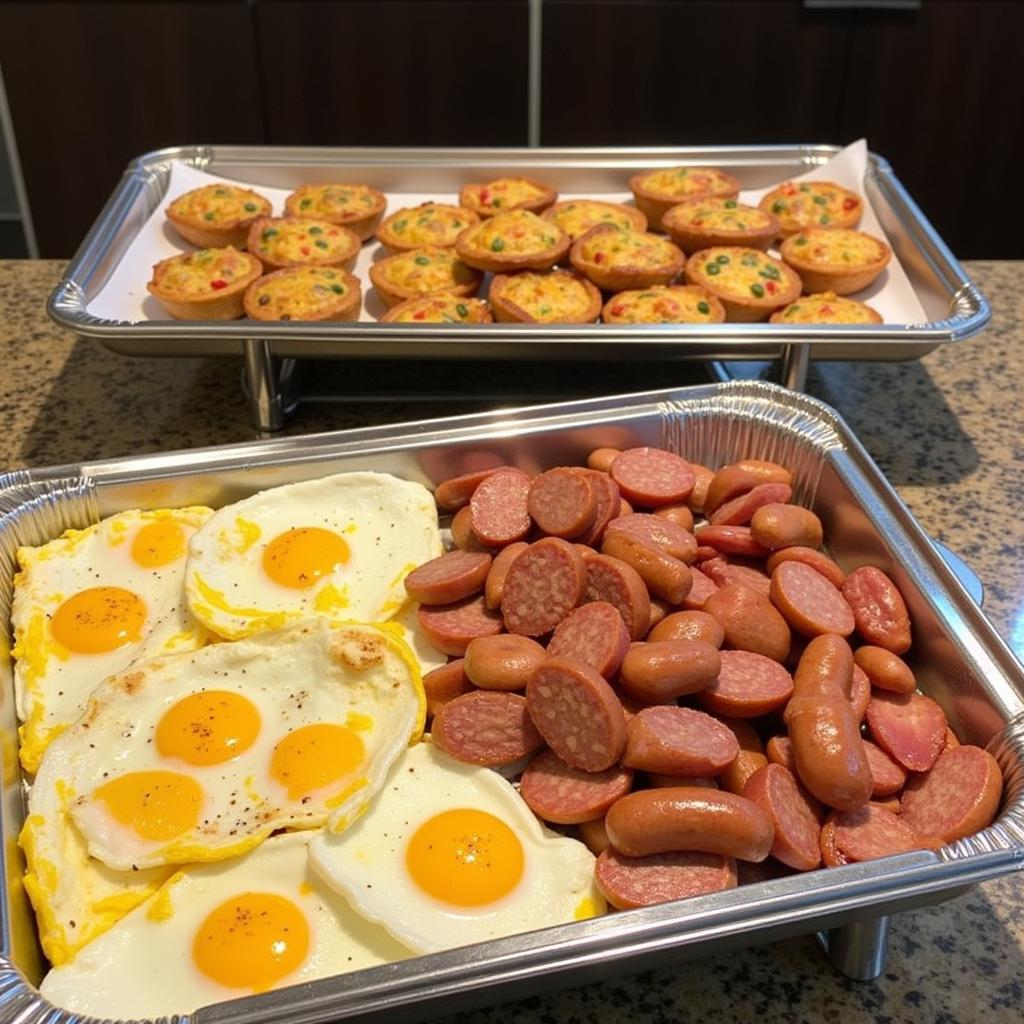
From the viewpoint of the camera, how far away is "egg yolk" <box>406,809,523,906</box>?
1.36 m

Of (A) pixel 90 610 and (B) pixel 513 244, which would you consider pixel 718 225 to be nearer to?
(B) pixel 513 244

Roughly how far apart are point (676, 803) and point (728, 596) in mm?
449

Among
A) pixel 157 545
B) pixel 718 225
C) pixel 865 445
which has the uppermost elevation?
pixel 718 225

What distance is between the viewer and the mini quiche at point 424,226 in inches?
113

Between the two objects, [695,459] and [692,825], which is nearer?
[692,825]

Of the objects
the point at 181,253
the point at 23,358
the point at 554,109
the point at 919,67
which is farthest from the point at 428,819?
the point at 919,67

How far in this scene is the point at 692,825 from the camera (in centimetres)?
130

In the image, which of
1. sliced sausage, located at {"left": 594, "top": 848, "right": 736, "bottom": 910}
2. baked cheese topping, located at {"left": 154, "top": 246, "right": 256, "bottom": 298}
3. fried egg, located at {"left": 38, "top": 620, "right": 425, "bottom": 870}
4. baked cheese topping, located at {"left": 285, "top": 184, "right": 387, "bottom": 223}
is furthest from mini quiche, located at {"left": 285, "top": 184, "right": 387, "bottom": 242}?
sliced sausage, located at {"left": 594, "top": 848, "right": 736, "bottom": 910}

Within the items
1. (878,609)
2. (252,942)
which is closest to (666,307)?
(878,609)

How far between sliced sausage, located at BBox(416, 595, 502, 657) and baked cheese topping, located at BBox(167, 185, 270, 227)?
1.60m

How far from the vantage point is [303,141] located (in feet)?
15.9

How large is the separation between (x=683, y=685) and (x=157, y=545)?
937 mm

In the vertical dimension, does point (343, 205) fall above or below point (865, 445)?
above

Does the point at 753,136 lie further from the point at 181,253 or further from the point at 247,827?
the point at 247,827
